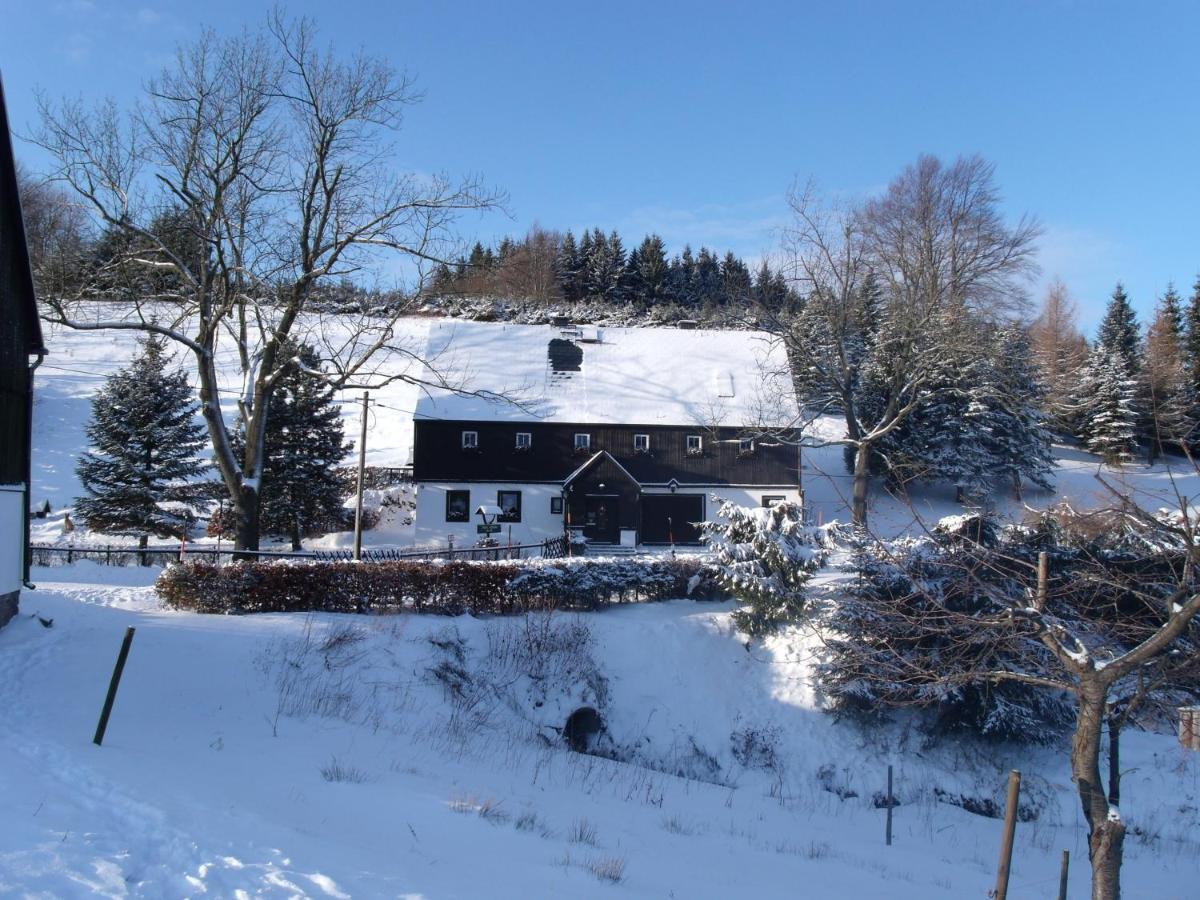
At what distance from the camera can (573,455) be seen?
34938 millimetres

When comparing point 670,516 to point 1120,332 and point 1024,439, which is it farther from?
point 1120,332

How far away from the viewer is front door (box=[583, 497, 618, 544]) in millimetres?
33812

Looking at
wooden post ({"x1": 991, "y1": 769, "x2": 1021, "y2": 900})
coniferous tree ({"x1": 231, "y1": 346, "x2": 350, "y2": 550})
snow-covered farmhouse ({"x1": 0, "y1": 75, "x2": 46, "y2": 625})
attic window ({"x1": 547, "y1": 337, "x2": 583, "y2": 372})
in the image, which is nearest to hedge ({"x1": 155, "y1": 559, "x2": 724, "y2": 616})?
snow-covered farmhouse ({"x1": 0, "y1": 75, "x2": 46, "y2": 625})

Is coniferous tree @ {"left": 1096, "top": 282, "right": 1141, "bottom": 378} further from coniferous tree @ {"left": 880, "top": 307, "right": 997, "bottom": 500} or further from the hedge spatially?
the hedge

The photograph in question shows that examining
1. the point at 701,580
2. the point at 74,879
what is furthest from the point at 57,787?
the point at 701,580

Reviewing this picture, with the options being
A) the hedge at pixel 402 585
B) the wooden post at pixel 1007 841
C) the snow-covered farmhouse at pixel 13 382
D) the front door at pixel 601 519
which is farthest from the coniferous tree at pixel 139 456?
Answer: the wooden post at pixel 1007 841

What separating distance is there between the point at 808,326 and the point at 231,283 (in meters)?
28.2

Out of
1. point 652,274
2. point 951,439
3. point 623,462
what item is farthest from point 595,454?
point 652,274

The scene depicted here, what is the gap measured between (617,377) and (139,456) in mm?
18639

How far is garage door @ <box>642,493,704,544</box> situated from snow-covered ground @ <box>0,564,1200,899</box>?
13.8m

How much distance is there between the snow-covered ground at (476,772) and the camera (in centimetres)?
616

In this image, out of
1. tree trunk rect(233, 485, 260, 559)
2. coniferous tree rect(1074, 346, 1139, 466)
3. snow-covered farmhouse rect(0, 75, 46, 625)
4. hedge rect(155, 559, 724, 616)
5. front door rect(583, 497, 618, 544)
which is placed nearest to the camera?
snow-covered farmhouse rect(0, 75, 46, 625)

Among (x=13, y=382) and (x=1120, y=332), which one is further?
(x=1120, y=332)

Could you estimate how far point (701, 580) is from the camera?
21406 millimetres
